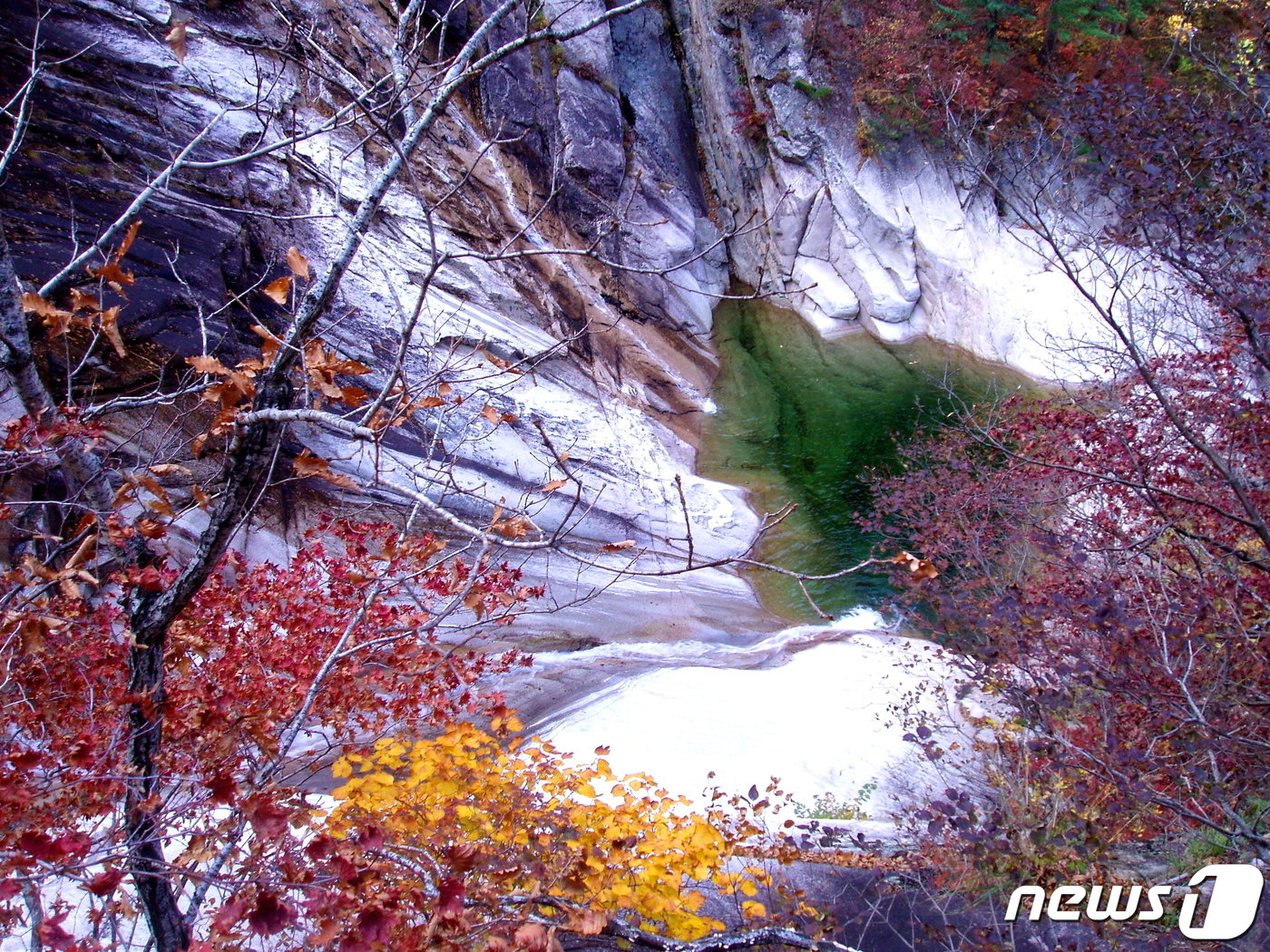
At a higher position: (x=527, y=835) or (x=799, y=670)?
(x=799, y=670)

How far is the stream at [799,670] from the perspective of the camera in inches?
273

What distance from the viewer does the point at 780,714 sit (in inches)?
311

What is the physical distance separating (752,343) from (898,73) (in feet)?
25.5

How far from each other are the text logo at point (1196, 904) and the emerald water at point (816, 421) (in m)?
6.20

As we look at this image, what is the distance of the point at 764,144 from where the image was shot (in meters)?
20.7

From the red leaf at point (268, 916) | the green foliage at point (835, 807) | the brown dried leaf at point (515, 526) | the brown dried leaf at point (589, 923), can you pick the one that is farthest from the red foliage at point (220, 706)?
the green foliage at point (835, 807)

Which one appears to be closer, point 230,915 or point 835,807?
point 230,915

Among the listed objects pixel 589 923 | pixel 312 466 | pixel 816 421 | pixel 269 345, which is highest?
pixel 816 421

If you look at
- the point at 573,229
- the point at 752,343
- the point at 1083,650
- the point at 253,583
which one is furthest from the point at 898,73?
the point at 253,583

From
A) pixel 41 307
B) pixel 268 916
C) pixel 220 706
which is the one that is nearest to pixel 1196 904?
pixel 268 916

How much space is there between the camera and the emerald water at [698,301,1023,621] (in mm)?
11297

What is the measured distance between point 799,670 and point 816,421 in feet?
24.9

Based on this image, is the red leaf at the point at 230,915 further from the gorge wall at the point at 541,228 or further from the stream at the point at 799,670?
the stream at the point at 799,670

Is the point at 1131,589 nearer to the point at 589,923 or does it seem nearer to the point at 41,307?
the point at 589,923
